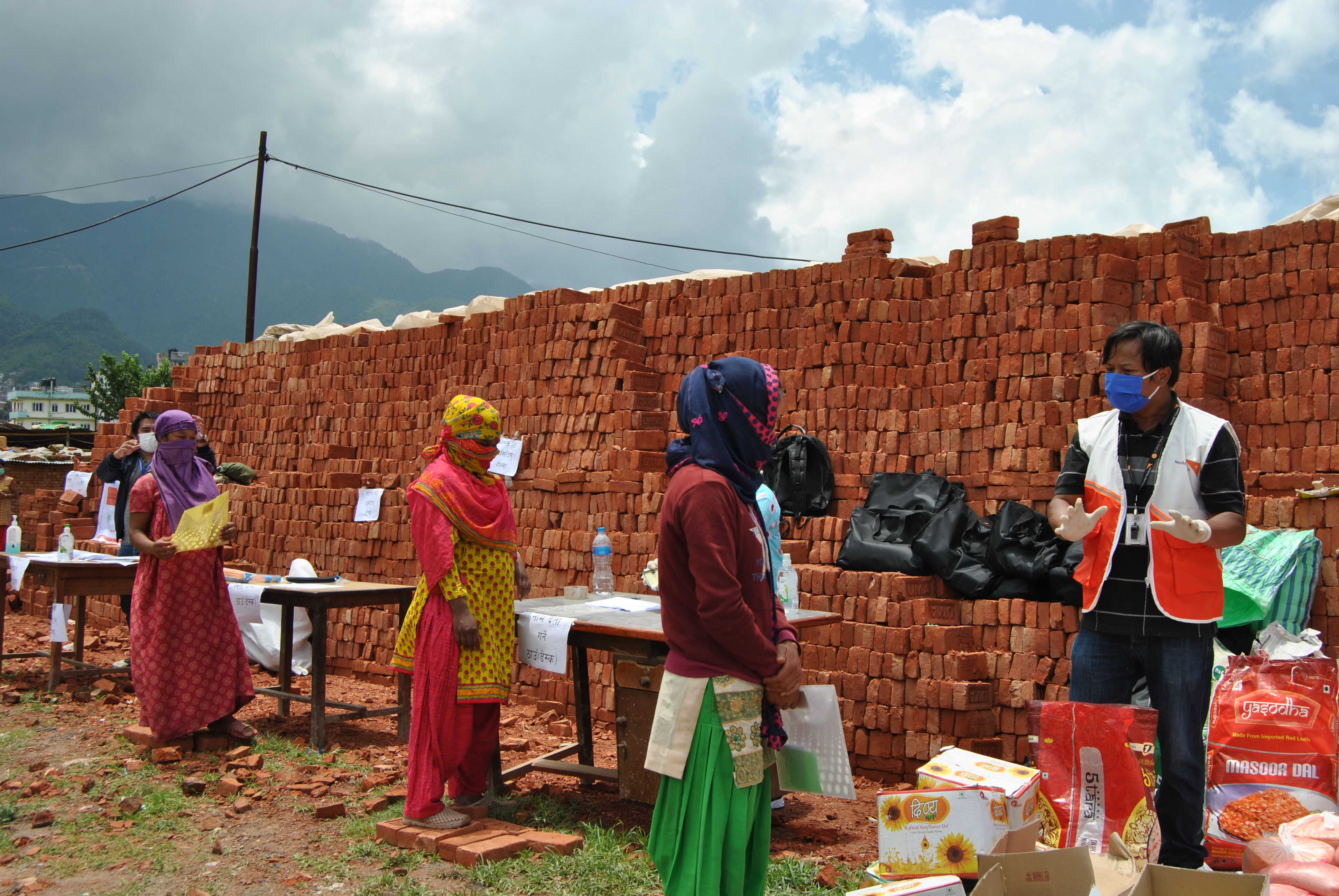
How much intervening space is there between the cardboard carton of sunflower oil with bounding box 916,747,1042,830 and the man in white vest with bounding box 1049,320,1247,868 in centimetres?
46

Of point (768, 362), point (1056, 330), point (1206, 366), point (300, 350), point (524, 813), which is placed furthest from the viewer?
point (300, 350)

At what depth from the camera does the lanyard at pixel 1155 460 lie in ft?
11.5

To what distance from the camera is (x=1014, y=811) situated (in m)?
3.16

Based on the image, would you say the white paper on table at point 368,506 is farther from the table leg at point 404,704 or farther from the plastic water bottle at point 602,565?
the plastic water bottle at point 602,565

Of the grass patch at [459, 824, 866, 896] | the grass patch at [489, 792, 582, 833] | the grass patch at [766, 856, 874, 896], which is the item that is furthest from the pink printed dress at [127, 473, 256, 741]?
the grass patch at [766, 856, 874, 896]

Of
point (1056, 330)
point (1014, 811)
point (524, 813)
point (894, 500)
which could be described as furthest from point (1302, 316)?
point (524, 813)

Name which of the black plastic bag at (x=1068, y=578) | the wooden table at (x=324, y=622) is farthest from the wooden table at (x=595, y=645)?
the black plastic bag at (x=1068, y=578)

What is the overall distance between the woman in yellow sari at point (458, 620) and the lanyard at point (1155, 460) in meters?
2.79

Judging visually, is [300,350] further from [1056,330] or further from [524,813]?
[1056,330]

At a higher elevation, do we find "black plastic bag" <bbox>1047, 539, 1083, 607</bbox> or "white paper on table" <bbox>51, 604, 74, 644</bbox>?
"black plastic bag" <bbox>1047, 539, 1083, 607</bbox>

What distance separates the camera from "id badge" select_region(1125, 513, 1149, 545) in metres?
3.45

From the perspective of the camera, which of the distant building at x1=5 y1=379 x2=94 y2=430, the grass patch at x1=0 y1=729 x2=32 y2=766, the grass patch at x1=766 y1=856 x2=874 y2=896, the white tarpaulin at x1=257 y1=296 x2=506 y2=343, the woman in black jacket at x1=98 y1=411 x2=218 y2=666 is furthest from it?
the distant building at x1=5 y1=379 x2=94 y2=430

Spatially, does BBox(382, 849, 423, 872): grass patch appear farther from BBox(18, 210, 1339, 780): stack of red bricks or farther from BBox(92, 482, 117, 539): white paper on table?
BBox(92, 482, 117, 539): white paper on table

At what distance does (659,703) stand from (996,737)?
3514 mm
